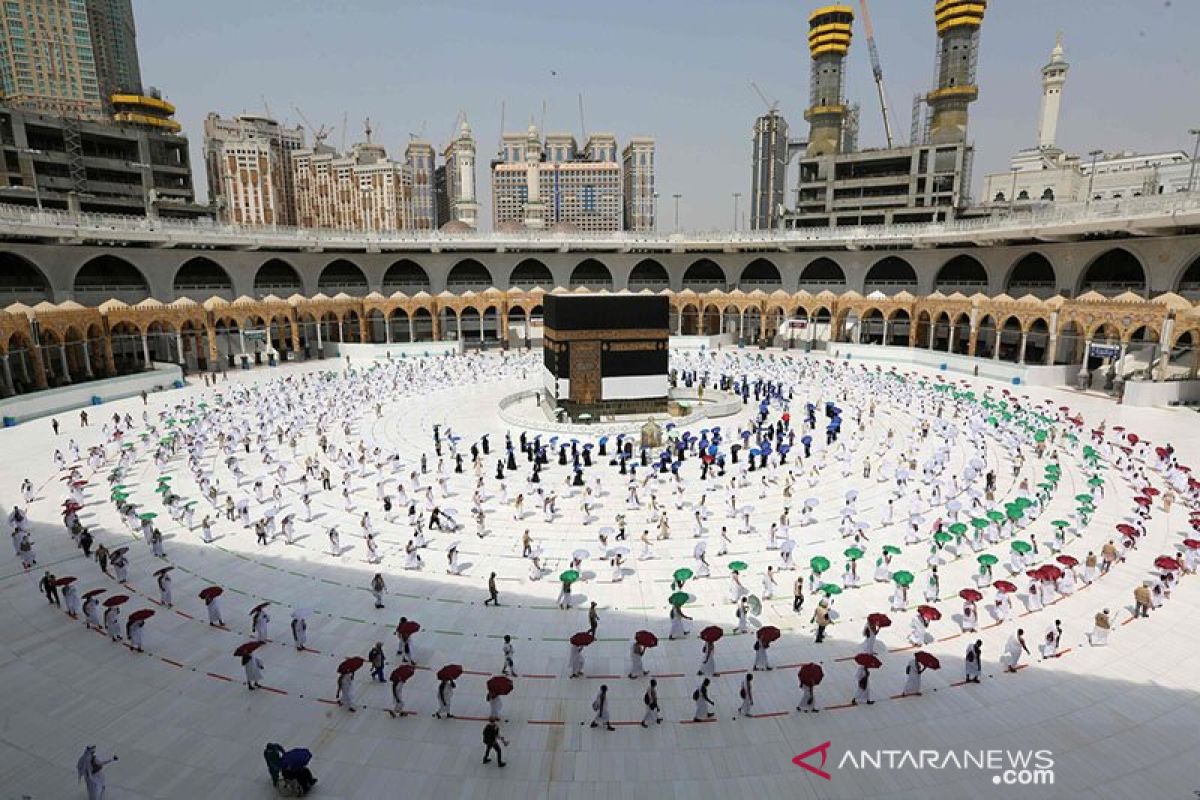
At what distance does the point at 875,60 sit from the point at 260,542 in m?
130

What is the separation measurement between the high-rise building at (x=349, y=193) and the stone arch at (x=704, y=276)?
71343mm

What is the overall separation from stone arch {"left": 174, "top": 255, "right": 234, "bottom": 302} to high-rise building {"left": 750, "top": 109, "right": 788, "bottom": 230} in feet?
367

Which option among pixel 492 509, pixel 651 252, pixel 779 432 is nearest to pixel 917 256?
pixel 651 252

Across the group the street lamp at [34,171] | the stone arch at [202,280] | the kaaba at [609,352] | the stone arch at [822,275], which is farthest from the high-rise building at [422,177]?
the kaaba at [609,352]

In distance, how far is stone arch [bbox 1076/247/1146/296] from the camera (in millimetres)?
38094

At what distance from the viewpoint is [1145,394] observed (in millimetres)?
29250

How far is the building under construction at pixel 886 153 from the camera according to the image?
65.2 meters

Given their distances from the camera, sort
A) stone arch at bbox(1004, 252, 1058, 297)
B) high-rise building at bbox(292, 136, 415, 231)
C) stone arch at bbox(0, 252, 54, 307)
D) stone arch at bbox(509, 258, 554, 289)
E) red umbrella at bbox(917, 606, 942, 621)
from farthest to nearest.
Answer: high-rise building at bbox(292, 136, 415, 231) < stone arch at bbox(509, 258, 554, 289) < stone arch at bbox(1004, 252, 1058, 297) < stone arch at bbox(0, 252, 54, 307) < red umbrella at bbox(917, 606, 942, 621)

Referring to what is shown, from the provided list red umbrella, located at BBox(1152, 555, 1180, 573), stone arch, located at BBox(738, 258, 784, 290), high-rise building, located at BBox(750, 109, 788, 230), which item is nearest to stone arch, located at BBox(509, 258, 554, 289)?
stone arch, located at BBox(738, 258, 784, 290)

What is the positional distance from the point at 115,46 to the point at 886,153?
11361 cm

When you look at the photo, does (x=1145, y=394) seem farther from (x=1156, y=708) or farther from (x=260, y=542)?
(x=260, y=542)

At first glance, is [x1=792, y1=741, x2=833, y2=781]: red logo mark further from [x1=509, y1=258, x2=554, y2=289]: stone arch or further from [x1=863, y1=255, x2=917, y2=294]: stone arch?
[x1=509, y1=258, x2=554, y2=289]: stone arch

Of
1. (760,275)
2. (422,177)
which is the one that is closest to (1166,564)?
(760,275)

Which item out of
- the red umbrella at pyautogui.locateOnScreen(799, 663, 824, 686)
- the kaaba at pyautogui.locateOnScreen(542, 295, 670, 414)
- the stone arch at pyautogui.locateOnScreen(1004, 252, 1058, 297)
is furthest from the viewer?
the stone arch at pyautogui.locateOnScreen(1004, 252, 1058, 297)
